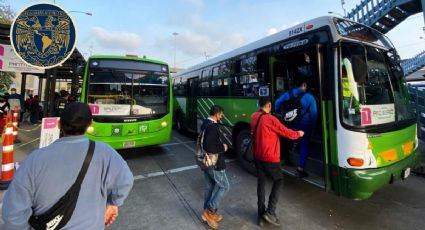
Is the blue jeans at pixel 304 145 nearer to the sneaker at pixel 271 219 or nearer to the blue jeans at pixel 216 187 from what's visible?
the sneaker at pixel 271 219

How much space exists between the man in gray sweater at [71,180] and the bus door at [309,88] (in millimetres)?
3390

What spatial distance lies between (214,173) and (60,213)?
7.08ft

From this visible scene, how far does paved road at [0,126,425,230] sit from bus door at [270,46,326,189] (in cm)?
45

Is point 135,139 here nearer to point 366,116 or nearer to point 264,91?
point 264,91

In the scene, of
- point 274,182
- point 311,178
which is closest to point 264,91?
point 311,178

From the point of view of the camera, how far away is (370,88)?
3.95 m

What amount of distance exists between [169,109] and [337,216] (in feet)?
16.6

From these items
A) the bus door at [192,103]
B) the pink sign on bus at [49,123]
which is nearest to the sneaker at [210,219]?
the pink sign on bus at [49,123]

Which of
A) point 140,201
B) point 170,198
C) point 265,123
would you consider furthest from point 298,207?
point 140,201

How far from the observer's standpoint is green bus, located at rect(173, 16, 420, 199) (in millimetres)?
3498

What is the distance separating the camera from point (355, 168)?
344 centimetres

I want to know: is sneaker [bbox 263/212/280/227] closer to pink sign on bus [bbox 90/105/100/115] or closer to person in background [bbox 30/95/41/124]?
pink sign on bus [bbox 90/105/100/115]

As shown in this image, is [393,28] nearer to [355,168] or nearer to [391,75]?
[391,75]

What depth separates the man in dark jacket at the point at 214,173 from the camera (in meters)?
3.37
